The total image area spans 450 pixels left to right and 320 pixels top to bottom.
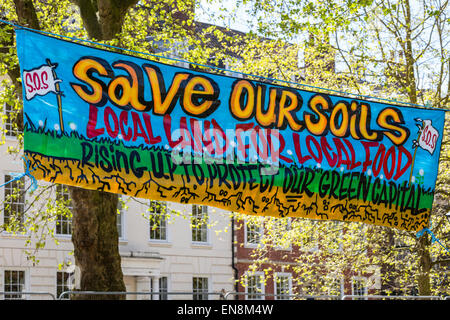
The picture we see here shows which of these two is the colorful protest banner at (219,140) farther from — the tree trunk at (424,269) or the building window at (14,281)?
the building window at (14,281)

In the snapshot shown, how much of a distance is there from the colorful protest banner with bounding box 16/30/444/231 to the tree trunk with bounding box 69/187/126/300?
5.88m

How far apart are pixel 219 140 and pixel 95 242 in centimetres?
625

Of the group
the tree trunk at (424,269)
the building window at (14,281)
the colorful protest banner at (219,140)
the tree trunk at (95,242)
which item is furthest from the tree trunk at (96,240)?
the building window at (14,281)

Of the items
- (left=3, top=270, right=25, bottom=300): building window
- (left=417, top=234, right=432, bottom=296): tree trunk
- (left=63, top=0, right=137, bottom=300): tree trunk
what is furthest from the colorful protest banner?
(left=3, top=270, right=25, bottom=300): building window

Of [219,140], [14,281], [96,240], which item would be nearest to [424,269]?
[96,240]

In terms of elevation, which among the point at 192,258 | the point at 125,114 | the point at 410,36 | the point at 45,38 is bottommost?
the point at 192,258

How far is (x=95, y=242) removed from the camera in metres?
15.3

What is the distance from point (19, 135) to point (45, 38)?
11190 millimetres

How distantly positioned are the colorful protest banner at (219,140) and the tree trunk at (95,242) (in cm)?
588

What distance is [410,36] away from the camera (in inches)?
958

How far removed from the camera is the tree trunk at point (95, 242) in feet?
49.8

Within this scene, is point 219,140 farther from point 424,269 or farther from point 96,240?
point 424,269
